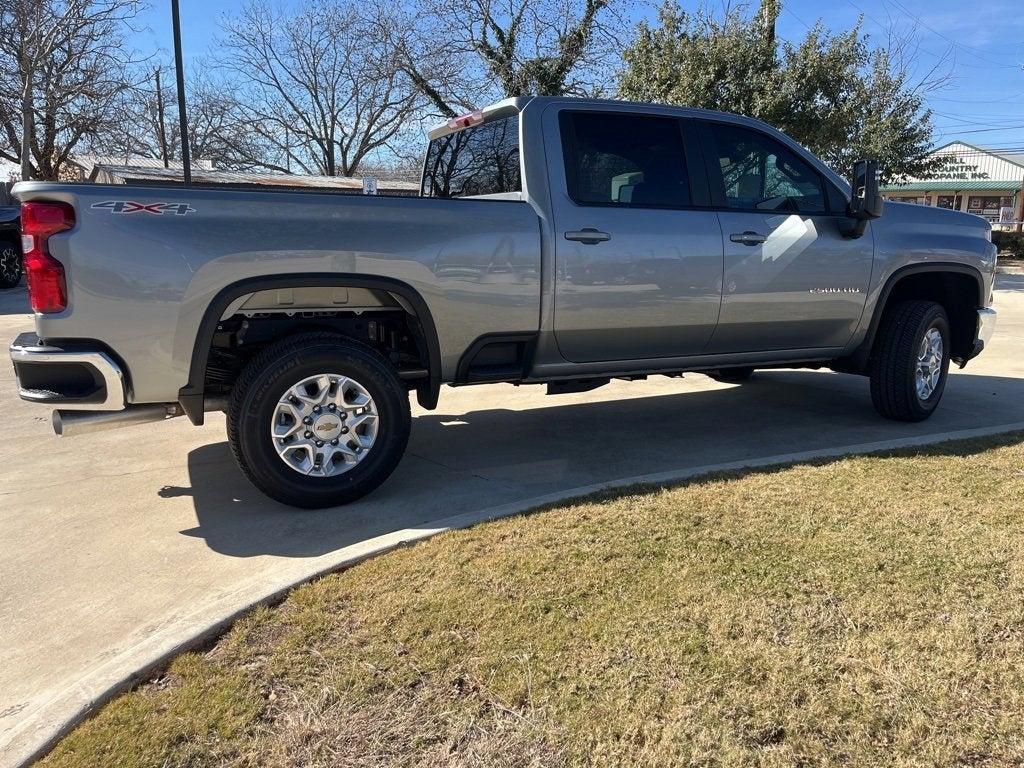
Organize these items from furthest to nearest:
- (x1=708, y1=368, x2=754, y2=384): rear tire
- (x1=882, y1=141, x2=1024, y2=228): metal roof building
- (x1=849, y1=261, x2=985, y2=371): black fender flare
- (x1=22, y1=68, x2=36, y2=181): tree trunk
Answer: (x1=882, y1=141, x2=1024, y2=228): metal roof building < (x1=22, y1=68, x2=36, y2=181): tree trunk < (x1=708, y1=368, x2=754, y2=384): rear tire < (x1=849, y1=261, x2=985, y2=371): black fender flare

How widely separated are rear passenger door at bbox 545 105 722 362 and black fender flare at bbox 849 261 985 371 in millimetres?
1372

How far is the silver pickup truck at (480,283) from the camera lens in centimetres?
354

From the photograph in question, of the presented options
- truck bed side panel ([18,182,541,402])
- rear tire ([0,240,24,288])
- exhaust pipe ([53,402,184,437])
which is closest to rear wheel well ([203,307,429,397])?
truck bed side panel ([18,182,541,402])

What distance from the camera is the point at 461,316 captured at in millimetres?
→ 4203

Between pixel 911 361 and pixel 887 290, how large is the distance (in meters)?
0.54

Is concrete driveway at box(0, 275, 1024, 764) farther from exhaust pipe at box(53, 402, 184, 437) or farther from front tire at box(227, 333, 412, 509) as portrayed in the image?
exhaust pipe at box(53, 402, 184, 437)

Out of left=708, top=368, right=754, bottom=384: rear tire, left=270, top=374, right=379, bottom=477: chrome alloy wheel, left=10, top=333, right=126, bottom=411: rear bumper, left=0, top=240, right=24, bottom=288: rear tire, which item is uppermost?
left=0, top=240, right=24, bottom=288: rear tire

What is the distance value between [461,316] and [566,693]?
89.3 inches

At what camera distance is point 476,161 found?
5.07 meters

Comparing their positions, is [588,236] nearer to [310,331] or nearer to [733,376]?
[310,331]

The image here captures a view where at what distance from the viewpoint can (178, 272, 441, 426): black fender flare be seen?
3680 millimetres

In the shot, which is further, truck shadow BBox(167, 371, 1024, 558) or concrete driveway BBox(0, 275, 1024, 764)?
truck shadow BBox(167, 371, 1024, 558)

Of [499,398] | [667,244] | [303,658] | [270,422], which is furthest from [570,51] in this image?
[303,658]

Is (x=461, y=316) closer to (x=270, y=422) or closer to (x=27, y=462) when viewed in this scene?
(x=270, y=422)
